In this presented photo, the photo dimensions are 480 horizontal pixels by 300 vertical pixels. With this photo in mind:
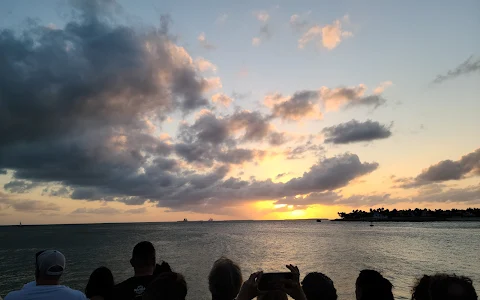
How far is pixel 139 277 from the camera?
183 inches

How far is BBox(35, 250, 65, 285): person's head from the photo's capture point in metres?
4.48

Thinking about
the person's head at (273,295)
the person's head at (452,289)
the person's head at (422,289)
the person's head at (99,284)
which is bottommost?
the person's head at (99,284)

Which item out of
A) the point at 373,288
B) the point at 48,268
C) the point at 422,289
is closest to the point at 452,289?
the point at 373,288

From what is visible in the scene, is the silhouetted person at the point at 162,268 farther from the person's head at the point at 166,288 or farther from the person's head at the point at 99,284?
the person's head at the point at 166,288

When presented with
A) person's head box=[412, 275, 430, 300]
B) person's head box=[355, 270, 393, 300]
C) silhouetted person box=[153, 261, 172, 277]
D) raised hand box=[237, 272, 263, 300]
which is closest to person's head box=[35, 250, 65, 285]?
silhouetted person box=[153, 261, 172, 277]

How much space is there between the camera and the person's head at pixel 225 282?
3.72 meters

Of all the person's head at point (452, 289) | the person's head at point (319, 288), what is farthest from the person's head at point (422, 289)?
the person's head at point (319, 288)

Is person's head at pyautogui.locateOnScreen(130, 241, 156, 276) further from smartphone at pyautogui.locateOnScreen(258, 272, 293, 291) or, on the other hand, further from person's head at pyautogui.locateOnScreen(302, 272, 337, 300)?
person's head at pyautogui.locateOnScreen(302, 272, 337, 300)

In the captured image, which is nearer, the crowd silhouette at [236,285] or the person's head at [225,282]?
the crowd silhouette at [236,285]

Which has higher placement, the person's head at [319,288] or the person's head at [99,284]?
the person's head at [319,288]

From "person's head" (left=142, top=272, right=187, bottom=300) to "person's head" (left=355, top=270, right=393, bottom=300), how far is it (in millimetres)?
1997

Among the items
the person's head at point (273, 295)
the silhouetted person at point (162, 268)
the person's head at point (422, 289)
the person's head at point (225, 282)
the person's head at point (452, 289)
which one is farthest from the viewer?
the silhouetted person at point (162, 268)

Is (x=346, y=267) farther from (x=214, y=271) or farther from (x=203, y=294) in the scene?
(x=214, y=271)

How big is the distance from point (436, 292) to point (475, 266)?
4237 centimetres
